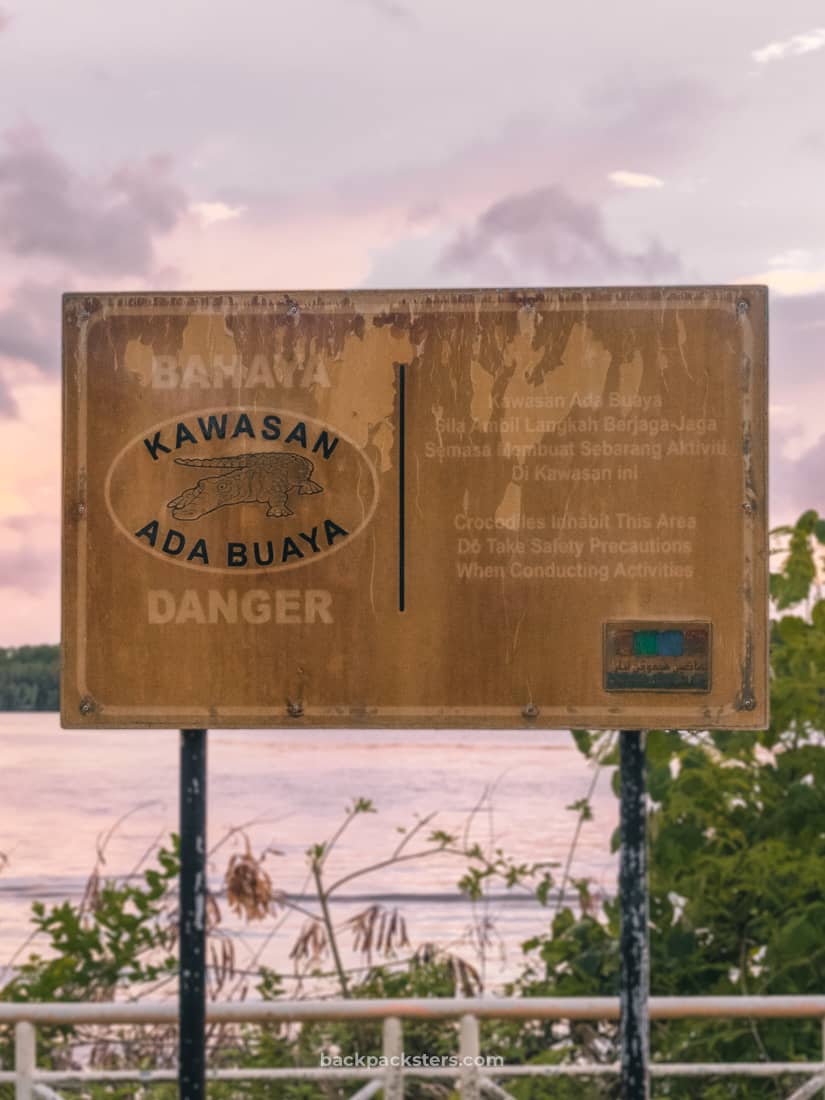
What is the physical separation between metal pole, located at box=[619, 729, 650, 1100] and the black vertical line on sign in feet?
2.17

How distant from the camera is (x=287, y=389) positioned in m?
3.32

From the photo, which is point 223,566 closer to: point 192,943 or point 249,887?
point 192,943

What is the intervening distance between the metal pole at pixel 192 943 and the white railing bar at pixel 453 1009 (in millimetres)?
750

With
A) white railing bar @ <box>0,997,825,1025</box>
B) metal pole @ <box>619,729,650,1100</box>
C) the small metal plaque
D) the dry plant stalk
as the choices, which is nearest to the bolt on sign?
the small metal plaque

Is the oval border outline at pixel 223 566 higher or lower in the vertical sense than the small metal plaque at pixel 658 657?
higher

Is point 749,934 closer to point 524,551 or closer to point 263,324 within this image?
point 524,551

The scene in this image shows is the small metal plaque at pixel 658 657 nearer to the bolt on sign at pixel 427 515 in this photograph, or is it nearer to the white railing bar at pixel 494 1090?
the bolt on sign at pixel 427 515

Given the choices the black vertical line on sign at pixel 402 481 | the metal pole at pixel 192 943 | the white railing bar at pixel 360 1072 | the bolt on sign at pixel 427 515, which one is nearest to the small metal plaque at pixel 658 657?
the bolt on sign at pixel 427 515

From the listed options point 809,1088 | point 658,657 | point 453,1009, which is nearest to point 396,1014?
point 453,1009

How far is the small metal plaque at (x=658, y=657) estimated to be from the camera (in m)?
3.21

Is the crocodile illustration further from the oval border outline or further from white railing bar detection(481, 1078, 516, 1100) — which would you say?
white railing bar detection(481, 1078, 516, 1100)

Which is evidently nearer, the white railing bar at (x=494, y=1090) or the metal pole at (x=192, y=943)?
the metal pole at (x=192, y=943)

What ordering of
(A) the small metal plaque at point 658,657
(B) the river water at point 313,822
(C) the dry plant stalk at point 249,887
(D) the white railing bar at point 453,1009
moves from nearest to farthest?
1. (A) the small metal plaque at point 658,657
2. (D) the white railing bar at point 453,1009
3. (C) the dry plant stalk at point 249,887
4. (B) the river water at point 313,822

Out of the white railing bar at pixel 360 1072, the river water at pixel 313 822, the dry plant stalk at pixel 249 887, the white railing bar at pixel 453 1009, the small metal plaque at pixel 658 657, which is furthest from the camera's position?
the river water at pixel 313 822
